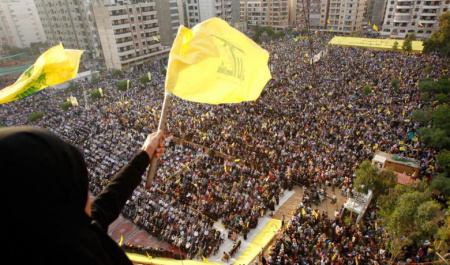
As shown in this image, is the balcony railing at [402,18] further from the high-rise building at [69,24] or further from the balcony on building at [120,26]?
the high-rise building at [69,24]

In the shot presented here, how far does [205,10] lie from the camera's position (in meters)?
57.3

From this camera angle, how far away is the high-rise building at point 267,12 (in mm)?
69812

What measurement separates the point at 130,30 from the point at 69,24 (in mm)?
20042

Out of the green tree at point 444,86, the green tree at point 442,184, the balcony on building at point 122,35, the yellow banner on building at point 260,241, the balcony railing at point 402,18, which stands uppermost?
the balcony on building at point 122,35

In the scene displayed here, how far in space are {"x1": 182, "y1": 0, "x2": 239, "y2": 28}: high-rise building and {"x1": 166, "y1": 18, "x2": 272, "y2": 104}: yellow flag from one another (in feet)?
184

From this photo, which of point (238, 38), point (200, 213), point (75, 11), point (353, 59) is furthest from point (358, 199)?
point (75, 11)

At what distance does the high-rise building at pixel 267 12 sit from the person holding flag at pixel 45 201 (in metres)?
74.3

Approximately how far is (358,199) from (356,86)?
682 inches

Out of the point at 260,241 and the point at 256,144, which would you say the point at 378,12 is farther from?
the point at 260,241

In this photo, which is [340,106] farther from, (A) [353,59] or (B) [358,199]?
(A) [353,59]

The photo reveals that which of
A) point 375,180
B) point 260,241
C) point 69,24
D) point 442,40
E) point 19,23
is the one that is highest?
point 19,23

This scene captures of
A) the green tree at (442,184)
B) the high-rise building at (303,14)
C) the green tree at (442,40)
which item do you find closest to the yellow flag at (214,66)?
the green tree at (442,184)

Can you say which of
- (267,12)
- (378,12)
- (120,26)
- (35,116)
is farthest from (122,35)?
(378,12)

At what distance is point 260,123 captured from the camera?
2236 centimetres
